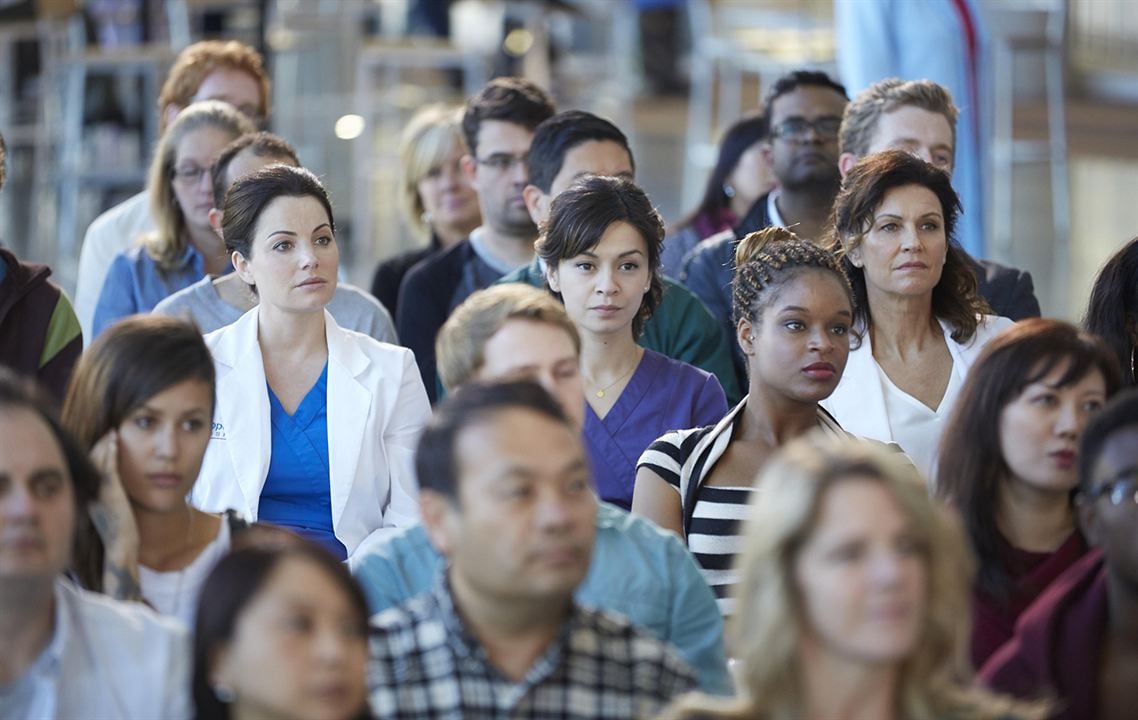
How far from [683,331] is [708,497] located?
90 centimetres

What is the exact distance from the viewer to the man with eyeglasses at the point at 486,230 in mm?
4062

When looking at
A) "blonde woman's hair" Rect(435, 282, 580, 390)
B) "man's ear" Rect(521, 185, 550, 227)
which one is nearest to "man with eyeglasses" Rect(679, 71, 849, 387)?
"man's ear" Rect(521, 185, 550, 227)

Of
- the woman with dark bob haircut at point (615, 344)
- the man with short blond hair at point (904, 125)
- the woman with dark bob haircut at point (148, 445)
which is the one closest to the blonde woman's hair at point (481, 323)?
the woman with dark bob haircut at point (148, 445)

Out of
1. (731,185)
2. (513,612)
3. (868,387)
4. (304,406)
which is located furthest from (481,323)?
(731,185)

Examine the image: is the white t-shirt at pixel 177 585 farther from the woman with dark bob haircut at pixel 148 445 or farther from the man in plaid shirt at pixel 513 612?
the man in plaid shirt at pixel 513 612

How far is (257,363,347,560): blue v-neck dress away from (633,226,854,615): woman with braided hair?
0.63 m

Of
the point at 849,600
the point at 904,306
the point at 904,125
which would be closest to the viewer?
the point at 849,600

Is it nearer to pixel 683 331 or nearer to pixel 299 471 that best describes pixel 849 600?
pixel 299 471

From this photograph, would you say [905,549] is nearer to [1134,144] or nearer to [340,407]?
[340,407]

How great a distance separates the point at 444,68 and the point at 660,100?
2.06 metres

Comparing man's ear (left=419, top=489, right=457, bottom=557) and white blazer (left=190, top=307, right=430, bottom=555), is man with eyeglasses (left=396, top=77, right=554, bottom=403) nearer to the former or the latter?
white blazer (left=190, top=307, right=430, bottom=555)

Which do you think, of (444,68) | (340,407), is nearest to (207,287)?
(340,407)

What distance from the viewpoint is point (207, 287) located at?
148 inches

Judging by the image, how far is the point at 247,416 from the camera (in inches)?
126
